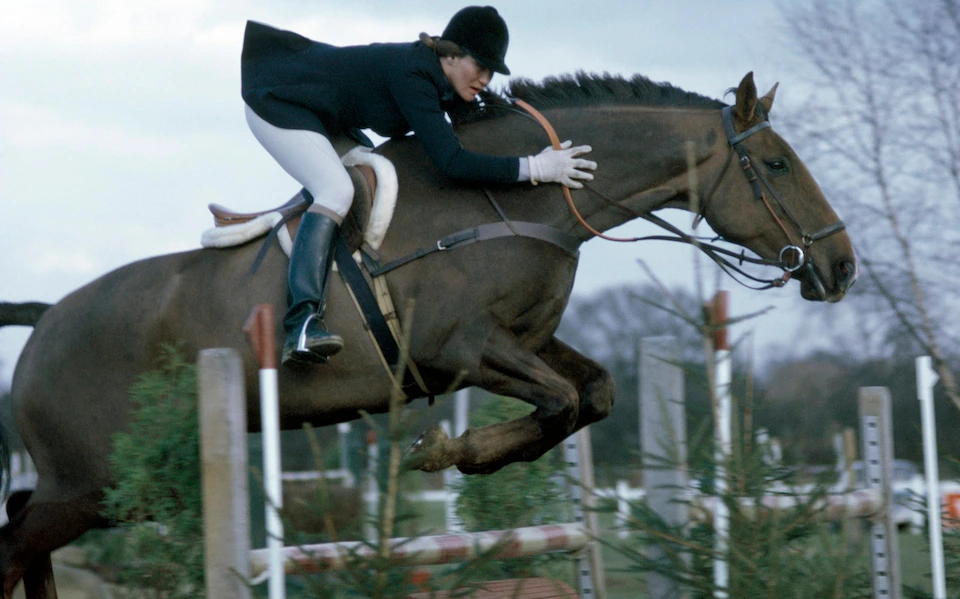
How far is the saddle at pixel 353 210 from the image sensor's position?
356 cm

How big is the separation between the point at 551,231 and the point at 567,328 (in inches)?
970

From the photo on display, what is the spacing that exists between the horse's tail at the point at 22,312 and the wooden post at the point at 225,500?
8.86ft

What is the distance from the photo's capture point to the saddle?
3.56 metres

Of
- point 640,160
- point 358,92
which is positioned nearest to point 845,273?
point 640,160

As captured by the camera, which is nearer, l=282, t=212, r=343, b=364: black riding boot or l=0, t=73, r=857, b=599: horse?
l=282, t=212, r=343, b=364: black riding boot

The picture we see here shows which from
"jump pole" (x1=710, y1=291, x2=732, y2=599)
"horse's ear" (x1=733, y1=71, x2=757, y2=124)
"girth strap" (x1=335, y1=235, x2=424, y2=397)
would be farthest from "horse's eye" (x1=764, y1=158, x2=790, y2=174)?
"girth strap" (x1=335, y1=235, x2=424, y2=397)

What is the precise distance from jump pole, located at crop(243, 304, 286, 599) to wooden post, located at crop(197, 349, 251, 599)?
56mm

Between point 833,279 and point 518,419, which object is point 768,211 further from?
point 518,419

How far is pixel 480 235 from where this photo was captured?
352 cm

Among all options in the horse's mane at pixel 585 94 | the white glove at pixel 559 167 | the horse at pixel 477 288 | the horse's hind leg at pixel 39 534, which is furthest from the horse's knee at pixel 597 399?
the horse's hind leg at pixel 39 534

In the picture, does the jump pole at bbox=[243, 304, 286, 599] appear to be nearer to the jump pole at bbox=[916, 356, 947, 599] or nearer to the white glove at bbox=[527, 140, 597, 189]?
the white glove at bbox=[527, 140, 597, 189]

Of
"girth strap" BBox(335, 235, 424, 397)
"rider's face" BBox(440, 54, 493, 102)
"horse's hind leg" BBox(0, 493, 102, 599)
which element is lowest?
"horse's hind leg" BBox(0, 493, 102, 599)

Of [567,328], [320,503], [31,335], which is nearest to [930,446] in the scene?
Result: [320,503]

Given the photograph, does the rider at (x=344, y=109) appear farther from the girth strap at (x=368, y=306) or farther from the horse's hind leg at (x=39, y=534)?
the horse's hind leg at (x=39, y=534)
